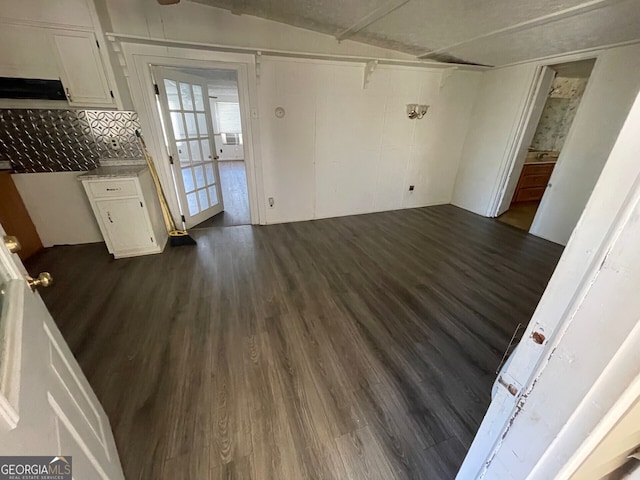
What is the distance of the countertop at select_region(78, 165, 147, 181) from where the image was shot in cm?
252

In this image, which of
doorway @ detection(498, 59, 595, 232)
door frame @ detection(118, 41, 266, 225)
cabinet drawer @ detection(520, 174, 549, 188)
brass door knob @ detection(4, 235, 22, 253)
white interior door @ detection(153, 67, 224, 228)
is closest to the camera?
brass door knob @ detection(4, 235, 22, 253)

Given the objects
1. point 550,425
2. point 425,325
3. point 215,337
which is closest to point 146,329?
point 215,337

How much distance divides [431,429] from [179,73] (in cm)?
428

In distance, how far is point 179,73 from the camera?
10.4 feet

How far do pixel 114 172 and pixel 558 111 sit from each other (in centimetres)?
748

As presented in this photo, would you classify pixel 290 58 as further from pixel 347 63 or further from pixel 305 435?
pixel 305 435

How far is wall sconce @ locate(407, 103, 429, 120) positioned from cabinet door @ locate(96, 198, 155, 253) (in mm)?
3896

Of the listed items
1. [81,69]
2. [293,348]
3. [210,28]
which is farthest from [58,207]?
[293,348]

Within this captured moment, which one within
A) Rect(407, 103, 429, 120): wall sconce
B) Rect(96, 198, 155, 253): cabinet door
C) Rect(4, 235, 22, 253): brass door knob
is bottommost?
Rect(96, 198, 155, 253): cabinet door

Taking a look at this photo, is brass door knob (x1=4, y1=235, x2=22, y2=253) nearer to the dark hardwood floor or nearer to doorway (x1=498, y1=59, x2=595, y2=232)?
the dark hardwood floor

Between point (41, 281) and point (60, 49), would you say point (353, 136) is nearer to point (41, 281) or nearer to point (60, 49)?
point (60, 49)

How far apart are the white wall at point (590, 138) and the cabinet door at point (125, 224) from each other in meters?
5.13

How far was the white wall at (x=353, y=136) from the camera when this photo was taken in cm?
342

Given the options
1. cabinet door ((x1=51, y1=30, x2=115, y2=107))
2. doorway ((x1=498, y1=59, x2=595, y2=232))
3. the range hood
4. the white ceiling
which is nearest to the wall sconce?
the white ceiling
